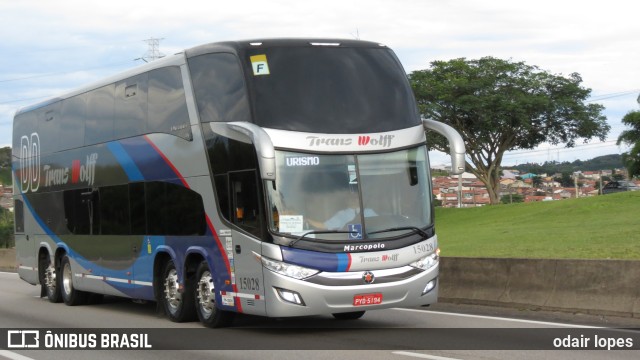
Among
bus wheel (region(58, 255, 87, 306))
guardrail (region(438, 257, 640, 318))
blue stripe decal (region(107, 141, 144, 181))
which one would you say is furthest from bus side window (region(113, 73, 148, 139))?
guardrail (region(438, 257, 640, 318))

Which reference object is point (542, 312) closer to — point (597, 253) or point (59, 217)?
point (59, 217)

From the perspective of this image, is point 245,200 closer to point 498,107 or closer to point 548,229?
point 548,229

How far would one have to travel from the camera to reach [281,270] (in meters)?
13.2

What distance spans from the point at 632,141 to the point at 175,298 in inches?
2217

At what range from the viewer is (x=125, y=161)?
1798cm

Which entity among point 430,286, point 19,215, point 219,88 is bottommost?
point 430,286

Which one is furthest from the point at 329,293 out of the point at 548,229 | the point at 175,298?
the point at 548,229

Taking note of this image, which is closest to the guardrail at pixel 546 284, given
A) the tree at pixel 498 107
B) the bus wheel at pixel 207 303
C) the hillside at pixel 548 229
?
the bus wheel at pixel 207 303

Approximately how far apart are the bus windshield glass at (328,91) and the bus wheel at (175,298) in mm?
3536

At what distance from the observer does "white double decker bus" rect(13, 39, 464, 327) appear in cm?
1333

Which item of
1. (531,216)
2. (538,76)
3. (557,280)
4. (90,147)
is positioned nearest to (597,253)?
(557,280)

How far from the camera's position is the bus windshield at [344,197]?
1339 centimetres

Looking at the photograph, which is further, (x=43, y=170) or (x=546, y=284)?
(x=43, y=170)

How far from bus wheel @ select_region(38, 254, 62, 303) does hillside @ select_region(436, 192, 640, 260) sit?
14.0 m
